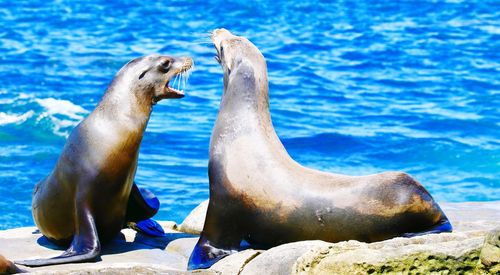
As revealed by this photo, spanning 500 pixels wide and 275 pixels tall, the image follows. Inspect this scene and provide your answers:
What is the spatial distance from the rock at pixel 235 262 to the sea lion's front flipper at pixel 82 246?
32.3 inches

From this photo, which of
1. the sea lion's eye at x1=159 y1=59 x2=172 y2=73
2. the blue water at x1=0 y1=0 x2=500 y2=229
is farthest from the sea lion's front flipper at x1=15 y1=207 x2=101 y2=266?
the blue water at x1=0 y1=0 x2=500 y2=229

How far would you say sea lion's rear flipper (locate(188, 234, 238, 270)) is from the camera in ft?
19.8

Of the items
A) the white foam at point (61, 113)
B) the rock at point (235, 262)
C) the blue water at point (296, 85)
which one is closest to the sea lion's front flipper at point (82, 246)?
the rock at point (235, 262)

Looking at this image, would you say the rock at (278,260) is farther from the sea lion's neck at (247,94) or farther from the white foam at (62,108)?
the white foam at (62,108)

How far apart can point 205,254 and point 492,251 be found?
6.90ft

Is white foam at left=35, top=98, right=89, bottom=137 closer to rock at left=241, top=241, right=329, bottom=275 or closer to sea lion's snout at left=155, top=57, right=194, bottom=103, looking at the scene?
sea lion's snout at left=155, top=57, right=194, bottom=103

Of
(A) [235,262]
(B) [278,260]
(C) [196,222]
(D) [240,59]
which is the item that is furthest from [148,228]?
(B) [278,260]

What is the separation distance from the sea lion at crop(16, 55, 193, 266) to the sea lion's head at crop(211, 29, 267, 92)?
0.40 metres

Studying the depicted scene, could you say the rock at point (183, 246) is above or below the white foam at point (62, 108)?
above

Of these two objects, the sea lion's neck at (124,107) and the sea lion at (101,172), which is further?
the sea lion's neck at (124,107)

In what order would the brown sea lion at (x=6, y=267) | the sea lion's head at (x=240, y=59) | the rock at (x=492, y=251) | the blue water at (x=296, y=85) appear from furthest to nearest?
the blue water at (x=296, y=85) → the sea lion's head at (x=240, y=59) → the brown sea lion at (x=6, y=267) → the rock at (x=492, y=251)

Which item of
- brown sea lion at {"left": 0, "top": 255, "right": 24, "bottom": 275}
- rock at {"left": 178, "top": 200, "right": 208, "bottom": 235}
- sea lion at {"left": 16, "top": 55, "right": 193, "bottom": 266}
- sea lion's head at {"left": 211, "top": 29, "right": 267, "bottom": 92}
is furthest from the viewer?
rock at {"left": 178, "top": 200, "right": 208, "bottom": 235}

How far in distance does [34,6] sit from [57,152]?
33.8 ft

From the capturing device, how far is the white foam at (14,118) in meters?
13.9
